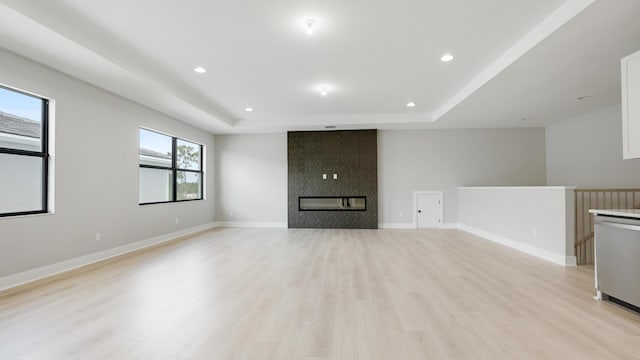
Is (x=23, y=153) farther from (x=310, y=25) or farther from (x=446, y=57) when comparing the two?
(x=446, y=57)

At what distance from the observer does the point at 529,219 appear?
5.20 meters

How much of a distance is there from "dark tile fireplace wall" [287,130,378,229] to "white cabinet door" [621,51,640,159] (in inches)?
219

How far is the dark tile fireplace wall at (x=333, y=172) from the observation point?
8.25m

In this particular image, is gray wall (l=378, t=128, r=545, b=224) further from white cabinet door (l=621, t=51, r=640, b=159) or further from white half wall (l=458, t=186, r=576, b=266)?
white cabinet door (l=621, t=51, r=640, b=159)

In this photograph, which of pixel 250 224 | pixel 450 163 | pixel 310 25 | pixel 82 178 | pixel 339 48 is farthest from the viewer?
pixel 250 224

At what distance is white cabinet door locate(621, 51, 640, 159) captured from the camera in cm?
274

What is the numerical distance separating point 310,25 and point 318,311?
2.96 m

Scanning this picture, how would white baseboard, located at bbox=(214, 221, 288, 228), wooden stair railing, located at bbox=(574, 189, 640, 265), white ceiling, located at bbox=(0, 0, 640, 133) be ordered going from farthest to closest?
1. white baseboard, located at bbox=(214, 221, 288, 228)
2. wooden stair railing, located at bbox=(574, 189, 640, 265)
3. white ceiling, located at bbox=(0, 0, 640, 133)

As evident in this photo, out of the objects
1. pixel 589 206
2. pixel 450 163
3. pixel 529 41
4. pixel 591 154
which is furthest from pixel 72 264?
pixel 591 154

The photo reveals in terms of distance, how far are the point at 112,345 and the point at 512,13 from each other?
466 centimetres

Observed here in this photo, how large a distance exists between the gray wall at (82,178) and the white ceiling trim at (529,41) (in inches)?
239

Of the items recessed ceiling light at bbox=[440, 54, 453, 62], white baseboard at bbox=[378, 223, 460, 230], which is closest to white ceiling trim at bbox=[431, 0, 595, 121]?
recessed ceiling light at bbox=[440, 54, 453, 62]

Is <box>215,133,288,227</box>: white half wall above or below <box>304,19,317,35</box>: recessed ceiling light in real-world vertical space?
below

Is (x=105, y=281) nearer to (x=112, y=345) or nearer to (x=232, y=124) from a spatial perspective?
(x=112, y=345)
